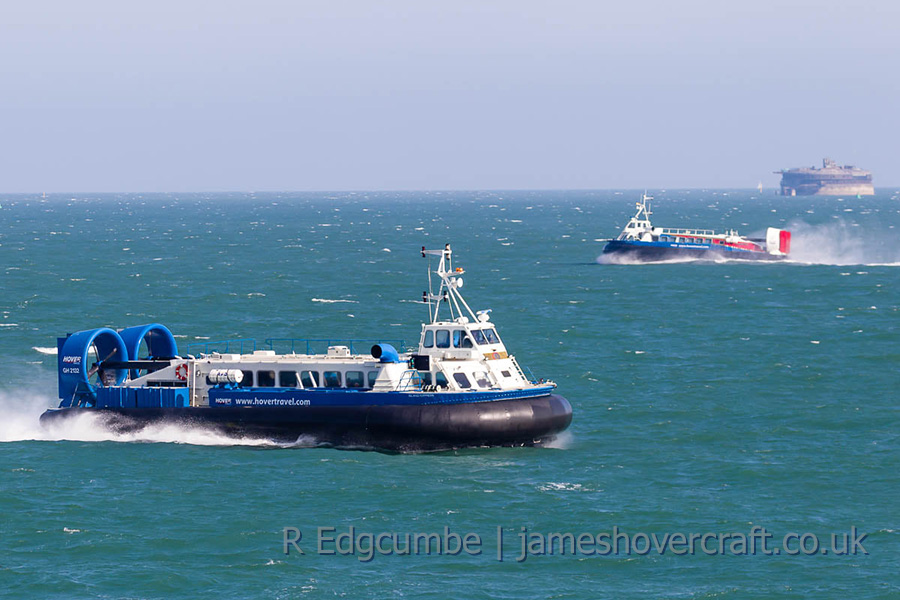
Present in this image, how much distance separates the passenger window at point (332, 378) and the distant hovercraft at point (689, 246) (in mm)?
81454

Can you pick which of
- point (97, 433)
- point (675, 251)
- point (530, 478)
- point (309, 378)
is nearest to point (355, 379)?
point (309, 378)

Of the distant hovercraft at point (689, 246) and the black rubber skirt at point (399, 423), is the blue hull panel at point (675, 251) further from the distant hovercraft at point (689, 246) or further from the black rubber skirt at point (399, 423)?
the black rubber skirt at point (399, 423)

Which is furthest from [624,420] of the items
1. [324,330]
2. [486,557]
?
[324,330]

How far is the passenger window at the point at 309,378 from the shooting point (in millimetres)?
44375

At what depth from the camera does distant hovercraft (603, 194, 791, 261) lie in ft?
407

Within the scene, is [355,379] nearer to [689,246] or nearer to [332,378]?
[332,378]

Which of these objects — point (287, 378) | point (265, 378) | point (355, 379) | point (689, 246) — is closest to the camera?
point (355, 379)

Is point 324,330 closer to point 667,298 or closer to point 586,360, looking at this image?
point 586,360

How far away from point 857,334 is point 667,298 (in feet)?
70.2

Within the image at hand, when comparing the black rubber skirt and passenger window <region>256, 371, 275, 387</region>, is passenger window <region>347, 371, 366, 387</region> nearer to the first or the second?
the black rubber skirt

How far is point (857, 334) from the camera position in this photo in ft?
235

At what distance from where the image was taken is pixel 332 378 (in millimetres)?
44312

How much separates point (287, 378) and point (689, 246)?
8691 centimetres

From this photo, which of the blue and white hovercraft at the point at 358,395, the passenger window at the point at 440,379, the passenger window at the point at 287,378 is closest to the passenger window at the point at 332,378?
the blue and white hovercraft at the point at 358,395
